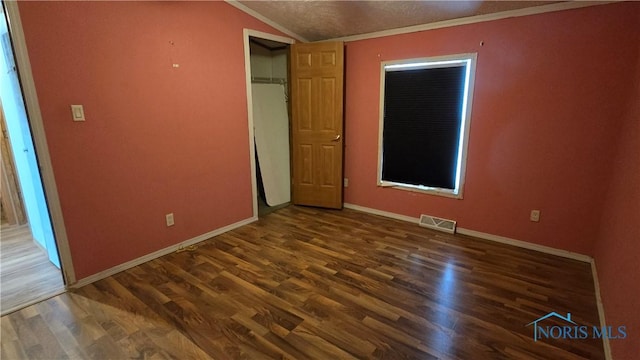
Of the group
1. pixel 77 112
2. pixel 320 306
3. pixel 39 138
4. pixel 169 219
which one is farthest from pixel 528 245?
pixel 39 138

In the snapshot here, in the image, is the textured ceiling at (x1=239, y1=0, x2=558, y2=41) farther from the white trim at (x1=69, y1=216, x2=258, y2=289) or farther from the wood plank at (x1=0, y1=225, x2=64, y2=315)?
the wood plank at (x1=0, y1=225, x2=64, y2=315)

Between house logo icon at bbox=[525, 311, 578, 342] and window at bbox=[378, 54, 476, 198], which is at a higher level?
window at bbox=[378, 54, 476, 198]

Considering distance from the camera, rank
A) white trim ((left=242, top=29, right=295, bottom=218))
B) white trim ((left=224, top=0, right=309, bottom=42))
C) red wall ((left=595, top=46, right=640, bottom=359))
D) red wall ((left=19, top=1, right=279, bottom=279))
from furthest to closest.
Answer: white trim ((left=242, top=29, right=295, bottom=218)), white trim ((left=224, top=0, right=309, bottom=42)), red wall ((left=19, top=1, right=279, bottom=279)), red wall ((left=595, top=46, right=640, bottom=359))

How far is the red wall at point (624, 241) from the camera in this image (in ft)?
4.61

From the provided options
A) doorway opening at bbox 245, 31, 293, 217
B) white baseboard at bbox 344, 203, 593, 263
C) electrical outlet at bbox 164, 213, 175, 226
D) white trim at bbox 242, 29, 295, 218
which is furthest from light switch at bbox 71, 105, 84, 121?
white baseboard at bbox 344, 203, 593, 263

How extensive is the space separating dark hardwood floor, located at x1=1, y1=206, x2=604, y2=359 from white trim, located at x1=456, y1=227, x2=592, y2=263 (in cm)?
8

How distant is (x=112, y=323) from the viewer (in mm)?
1891

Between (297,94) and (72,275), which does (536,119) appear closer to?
(297,94)

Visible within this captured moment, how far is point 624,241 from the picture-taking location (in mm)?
1732

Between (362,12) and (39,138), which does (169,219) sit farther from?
(362,12)

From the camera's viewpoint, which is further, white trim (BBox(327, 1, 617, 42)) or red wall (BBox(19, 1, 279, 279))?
white trim (BBox(327, 1, 617, 42))

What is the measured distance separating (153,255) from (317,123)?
7.64ft

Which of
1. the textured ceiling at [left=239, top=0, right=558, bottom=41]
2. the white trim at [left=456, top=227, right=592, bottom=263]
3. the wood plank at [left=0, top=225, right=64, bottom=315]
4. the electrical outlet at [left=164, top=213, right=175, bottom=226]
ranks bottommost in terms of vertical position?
the wood plank at [left=0, top=225, right=64, bottom=315]

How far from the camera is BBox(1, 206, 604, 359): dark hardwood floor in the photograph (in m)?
1.70
